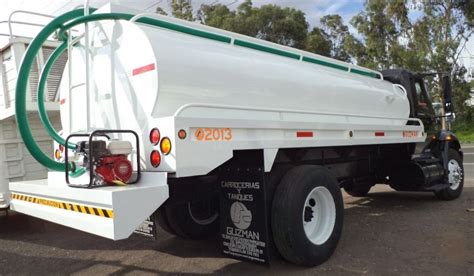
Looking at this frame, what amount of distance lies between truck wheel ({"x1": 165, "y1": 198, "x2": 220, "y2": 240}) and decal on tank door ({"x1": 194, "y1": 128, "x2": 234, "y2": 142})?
5.10ft

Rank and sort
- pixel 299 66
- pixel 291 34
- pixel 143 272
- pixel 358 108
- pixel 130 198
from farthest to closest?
pixel 291 34 → pixel 358 108 → pixel 299 66 → pixel 143 272 → pixel 130 198

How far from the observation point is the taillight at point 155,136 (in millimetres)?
3551

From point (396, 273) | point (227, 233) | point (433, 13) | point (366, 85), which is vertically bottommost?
point (396, 273)

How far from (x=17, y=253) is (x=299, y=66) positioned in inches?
162

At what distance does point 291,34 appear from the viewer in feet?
114

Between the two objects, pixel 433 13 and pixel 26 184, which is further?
pixel 433 13

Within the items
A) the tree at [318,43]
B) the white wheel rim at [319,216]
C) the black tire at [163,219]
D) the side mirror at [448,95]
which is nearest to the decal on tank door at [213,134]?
the white wheel rim at [319,216]

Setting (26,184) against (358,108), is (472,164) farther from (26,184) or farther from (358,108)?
(26,184)

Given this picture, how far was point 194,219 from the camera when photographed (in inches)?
210

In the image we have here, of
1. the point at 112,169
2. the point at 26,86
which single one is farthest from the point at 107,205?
the point at 26,86

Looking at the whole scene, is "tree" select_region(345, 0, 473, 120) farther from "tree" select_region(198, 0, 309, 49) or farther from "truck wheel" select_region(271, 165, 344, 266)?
"truck wheel" select_region(271, 165, 344, 266)

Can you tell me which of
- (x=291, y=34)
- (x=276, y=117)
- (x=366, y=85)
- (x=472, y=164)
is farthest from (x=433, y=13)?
(x=276, y=117)

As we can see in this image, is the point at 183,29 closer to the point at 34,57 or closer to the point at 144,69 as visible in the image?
the point at 144,69

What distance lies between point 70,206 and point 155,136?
87 cm
